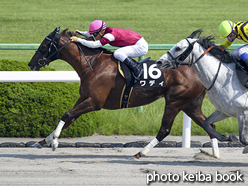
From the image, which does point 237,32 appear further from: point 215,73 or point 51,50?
point 51,50

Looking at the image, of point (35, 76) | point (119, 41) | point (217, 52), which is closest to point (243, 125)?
point (217, 52)

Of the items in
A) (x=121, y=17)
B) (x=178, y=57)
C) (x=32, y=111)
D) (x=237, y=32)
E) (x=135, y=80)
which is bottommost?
(x=32, y=111)

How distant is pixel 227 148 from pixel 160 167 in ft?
5.16

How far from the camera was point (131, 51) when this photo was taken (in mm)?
5699

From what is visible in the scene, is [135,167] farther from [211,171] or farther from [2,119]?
[2,119]

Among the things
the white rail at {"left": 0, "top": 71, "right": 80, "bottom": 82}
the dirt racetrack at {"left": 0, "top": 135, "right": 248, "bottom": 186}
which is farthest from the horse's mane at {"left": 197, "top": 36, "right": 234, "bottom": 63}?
the white rail at {"left": 0, "top": 71, "right": 80, "bottom": 82}

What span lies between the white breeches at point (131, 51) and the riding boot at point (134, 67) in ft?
0.21

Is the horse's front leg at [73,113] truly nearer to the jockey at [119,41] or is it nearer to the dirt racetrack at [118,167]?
the dirt racetrack at [118,167]

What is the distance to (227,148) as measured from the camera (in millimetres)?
6227

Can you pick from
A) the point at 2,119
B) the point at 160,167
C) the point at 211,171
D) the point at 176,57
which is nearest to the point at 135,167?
the point at 160,167

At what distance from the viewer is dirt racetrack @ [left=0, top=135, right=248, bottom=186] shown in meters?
4.46

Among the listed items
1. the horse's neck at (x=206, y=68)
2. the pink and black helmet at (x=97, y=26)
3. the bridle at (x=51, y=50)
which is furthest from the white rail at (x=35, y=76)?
the horse's neck at (x=206, y=68)

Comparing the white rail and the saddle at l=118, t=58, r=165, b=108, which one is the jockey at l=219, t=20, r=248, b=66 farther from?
the white rail

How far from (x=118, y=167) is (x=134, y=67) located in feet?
4.17
